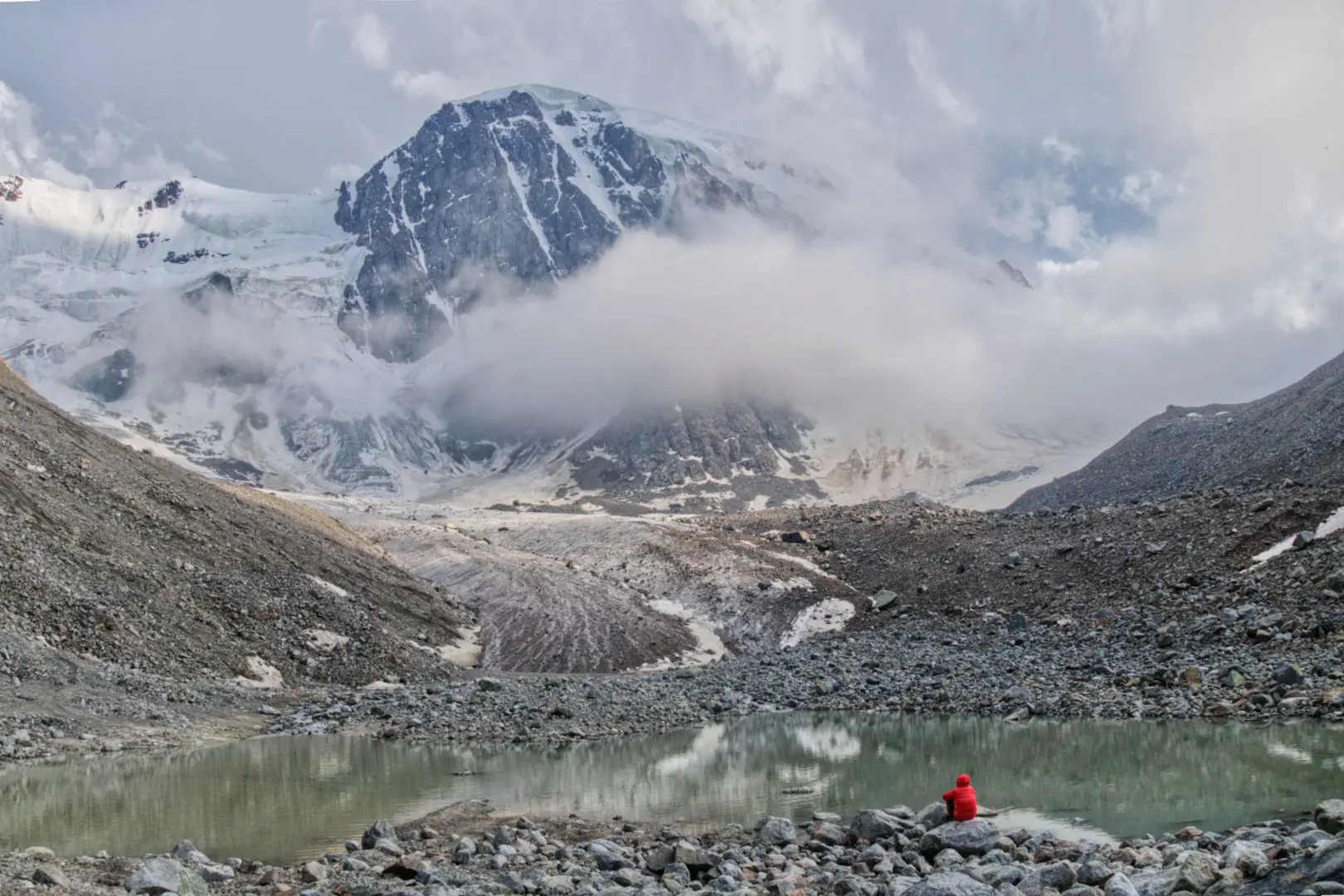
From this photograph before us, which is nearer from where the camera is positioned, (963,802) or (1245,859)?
(1245,859)

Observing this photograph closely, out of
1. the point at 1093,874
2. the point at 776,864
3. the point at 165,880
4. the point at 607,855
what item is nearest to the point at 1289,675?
the point at 1093,874

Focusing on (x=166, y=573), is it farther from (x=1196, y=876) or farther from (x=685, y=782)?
(x=1196, y=876)

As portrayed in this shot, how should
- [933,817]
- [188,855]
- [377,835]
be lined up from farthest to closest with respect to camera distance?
[377,835]
[933,817]
[188,855]

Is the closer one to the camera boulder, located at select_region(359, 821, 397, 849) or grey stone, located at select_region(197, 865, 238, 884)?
grey stone, located at select_region(197, 865, 238, 884)

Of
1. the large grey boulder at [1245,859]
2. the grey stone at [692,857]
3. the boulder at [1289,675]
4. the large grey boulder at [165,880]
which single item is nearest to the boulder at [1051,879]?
the large grey boulder at [1245,859]

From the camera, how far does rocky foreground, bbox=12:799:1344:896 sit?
14.0m

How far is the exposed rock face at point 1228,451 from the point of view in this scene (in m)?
72.8

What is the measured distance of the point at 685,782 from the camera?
29.2m

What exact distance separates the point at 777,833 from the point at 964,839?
12.6ft

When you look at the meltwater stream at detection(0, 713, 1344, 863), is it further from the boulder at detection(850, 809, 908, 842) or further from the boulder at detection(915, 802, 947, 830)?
the boulder at detection(850, 809, 908, 842)

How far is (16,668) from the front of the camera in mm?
34562

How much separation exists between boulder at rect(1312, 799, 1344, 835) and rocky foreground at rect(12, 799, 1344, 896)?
2 centimetres

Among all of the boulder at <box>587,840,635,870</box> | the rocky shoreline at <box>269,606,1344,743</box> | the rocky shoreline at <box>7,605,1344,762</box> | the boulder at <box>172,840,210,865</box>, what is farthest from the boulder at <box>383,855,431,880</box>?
the rocky shoreline at <box>269,606,1344,743</box>

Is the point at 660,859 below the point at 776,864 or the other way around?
the other way around
